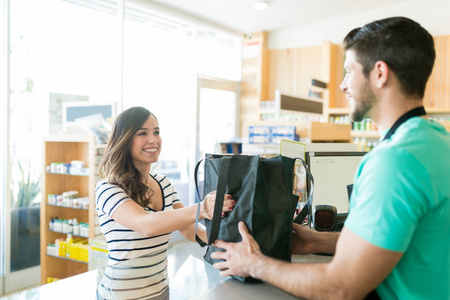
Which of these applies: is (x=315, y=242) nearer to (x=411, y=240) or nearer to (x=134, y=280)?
(x=411, y=240)

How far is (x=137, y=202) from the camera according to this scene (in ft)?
5.82

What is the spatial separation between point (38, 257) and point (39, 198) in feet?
2.13

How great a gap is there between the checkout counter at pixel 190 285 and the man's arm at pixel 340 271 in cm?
11

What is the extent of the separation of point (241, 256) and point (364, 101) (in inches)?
22.0

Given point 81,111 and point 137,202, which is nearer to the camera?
point 137,202

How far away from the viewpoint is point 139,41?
555 cm

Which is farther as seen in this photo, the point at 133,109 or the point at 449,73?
the point at 449,73

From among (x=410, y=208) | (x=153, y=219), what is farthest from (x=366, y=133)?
(x=410, y=208)

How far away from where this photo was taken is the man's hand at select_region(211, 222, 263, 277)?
1.10 meters

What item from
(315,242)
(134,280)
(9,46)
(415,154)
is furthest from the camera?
(9,46)

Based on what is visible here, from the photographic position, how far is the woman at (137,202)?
5.17 ft

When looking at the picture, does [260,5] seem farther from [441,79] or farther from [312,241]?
[312,241]

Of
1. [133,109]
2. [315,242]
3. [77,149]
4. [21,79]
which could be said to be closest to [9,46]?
[21,79]

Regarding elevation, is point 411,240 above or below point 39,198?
above
